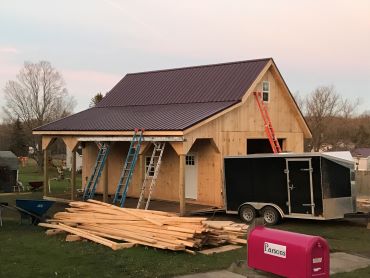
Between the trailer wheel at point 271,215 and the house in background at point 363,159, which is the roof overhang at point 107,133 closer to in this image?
the trailer wheel at point 271,215

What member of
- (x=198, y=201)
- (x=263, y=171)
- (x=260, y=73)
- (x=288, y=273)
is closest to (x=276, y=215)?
(x=263, y=171)

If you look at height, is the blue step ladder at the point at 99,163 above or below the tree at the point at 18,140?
below

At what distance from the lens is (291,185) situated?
16.2m

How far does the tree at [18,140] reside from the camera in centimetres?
6569

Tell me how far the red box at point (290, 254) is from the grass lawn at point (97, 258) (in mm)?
2853

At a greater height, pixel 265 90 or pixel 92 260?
pixel 265 90

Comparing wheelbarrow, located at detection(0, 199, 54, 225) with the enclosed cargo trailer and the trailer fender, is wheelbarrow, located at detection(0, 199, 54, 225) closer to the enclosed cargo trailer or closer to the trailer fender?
the enclosed cargo trailer

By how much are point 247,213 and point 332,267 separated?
6.54 m

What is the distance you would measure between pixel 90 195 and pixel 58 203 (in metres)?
2.66

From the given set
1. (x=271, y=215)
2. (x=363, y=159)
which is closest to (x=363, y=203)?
(x=271, y=215)

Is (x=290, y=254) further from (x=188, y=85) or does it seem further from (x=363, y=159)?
(x=363, y=159)

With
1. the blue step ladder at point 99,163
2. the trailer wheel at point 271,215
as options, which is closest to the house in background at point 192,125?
the blue step ladder at point 99,163

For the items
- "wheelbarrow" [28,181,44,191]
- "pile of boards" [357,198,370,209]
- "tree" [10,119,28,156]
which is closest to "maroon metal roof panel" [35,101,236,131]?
"pile of boards" [357,198,370,209]

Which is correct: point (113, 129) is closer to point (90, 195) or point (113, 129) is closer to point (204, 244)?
point (90, 195)
